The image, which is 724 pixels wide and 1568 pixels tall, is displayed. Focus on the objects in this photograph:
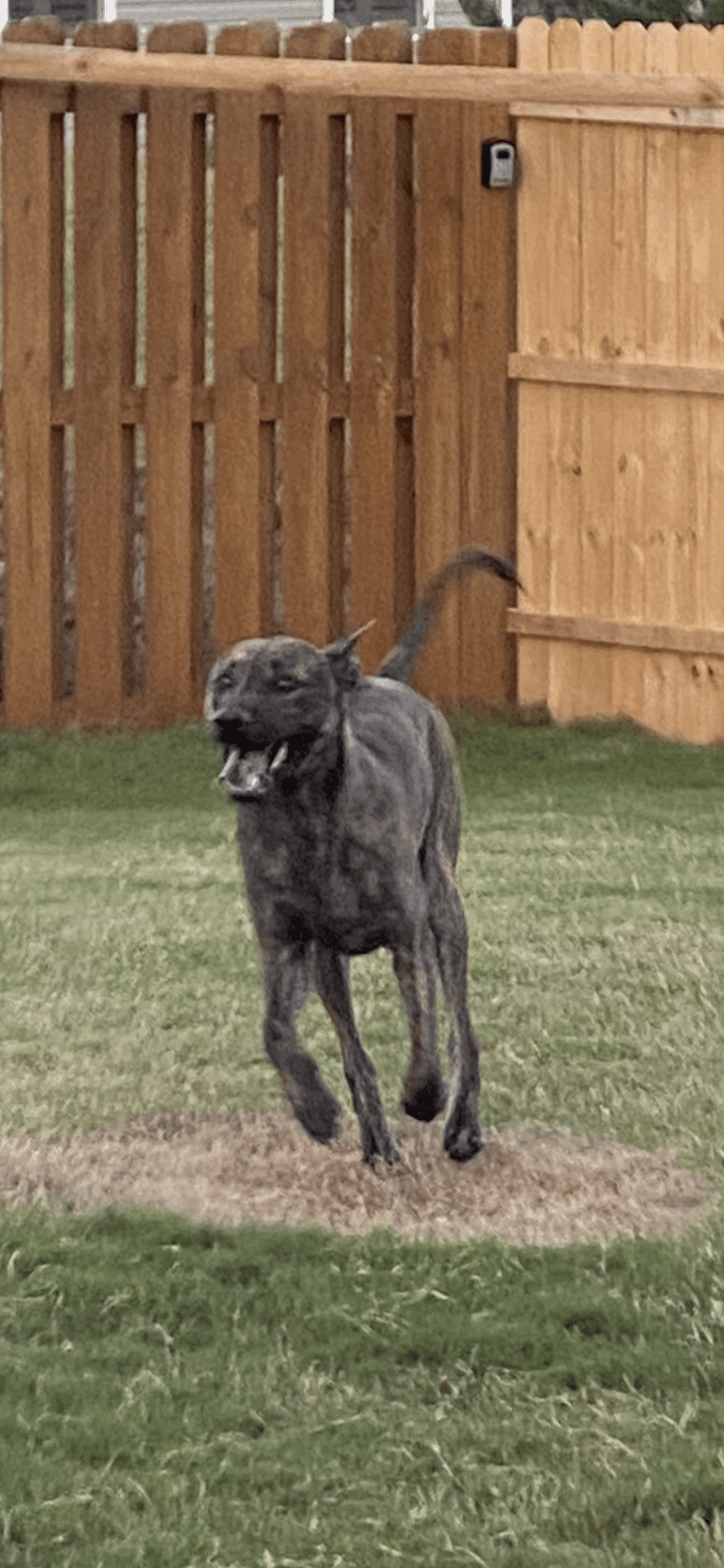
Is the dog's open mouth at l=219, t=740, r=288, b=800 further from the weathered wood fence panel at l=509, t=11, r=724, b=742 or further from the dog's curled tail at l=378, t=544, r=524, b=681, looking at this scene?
the weathered wood fence panel at l=509, t=11, r=724, b=742

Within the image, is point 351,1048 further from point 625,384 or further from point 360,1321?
point 625,384

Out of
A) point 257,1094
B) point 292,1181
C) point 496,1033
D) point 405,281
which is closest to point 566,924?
point 496,1033

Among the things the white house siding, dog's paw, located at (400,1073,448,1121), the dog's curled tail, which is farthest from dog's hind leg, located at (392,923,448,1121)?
the white house siding

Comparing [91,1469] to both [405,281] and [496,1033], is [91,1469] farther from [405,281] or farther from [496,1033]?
[405,281]

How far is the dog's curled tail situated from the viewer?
5.61 meters

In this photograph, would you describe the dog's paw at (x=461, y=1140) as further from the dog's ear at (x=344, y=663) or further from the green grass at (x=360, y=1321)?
the dog's ear at (x=344, y=663)

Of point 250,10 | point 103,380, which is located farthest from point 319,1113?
point 250,10

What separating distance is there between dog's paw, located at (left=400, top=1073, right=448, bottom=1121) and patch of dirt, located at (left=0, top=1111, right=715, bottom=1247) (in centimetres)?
13

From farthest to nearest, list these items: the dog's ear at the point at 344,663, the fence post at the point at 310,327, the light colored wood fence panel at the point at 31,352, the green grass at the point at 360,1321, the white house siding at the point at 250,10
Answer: the white house siding at the point at 250,10 < the fence post at the point at 310,327 < the light colored wood fence panel at the point at 31,352 < the dog's ear at the point at 344,663 < the green grass at the point at 360,1321

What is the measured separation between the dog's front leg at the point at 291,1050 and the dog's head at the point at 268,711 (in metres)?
0.37

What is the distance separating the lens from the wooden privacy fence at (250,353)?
397 inches

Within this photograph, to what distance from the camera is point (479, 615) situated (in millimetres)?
10406

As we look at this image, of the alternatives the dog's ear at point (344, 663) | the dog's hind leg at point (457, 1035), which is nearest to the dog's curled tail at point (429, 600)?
the dog's hind leg at point (457, 1035)

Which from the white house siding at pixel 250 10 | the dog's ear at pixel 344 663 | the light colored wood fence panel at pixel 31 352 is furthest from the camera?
the white house siding at pixel 250 10
